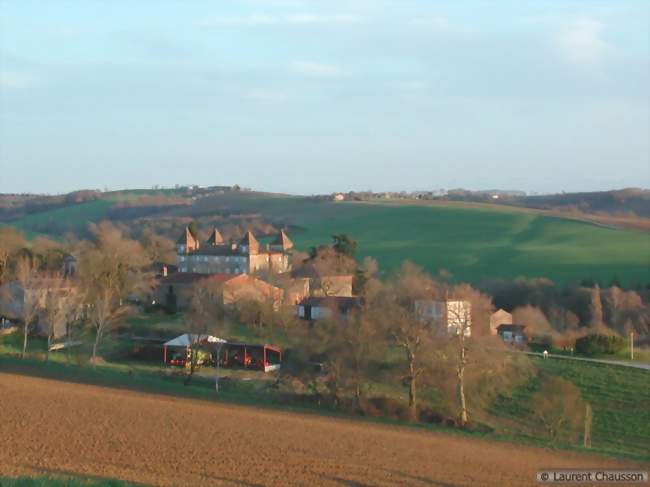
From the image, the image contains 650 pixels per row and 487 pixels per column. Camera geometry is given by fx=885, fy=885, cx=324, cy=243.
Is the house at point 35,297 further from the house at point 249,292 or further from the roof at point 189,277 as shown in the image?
the house at point 249,292

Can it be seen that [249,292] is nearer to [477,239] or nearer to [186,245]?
[186,245]

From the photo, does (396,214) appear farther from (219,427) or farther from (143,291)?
(219,427)

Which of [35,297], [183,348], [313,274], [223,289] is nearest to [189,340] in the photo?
[183,348]

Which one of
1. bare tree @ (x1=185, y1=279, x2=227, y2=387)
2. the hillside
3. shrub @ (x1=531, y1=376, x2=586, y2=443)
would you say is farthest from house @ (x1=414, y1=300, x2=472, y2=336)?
the hillside

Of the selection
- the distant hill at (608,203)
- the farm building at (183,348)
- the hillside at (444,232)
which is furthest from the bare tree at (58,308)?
the distant hill at (608,203)

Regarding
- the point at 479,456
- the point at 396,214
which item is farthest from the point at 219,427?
the point at 396,214

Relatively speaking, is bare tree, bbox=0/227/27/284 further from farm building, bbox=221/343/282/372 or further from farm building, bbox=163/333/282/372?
farm building, bbox=221/343/282/372
